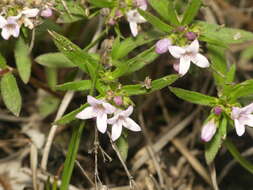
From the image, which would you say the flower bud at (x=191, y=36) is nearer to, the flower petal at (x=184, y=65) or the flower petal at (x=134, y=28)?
the flower petal at (x=184, y=65)

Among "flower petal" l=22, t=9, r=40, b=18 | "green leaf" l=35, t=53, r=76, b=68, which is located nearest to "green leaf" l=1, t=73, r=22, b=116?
"green leaf" l=35, t=53, r=76, b=68

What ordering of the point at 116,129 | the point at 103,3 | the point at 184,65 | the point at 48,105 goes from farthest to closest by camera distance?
the point at 48,105
the point at 103,3
the point at 184,65
the point at 116,129

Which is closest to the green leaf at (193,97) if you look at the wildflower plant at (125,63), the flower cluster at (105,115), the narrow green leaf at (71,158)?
the wildflower plant at (125,63)

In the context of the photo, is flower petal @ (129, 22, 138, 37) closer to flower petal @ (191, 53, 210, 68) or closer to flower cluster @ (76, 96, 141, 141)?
flower petal @ (191, 53, 210, 68)

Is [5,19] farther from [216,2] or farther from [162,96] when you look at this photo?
[216,2]

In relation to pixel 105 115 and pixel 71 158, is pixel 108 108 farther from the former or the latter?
pixel 71 158

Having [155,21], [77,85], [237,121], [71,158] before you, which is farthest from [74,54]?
[237,121]

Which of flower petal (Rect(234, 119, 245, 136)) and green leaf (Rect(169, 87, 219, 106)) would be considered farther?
green leaf (Rect(169, 87, 219, 106))

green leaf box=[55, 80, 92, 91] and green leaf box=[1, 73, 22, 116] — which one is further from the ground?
green leaf box=[55, 80, 92, 91]
